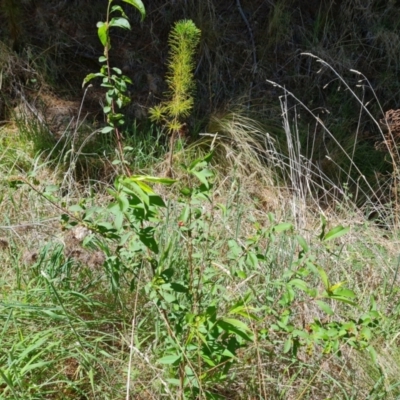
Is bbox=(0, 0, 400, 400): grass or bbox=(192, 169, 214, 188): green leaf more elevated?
bbox=(192, 169, 214, 188): green leaf

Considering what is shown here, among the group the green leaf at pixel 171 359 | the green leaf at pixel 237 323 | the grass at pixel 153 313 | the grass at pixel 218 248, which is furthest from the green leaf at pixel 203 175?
the green leaf at pixel 171 359

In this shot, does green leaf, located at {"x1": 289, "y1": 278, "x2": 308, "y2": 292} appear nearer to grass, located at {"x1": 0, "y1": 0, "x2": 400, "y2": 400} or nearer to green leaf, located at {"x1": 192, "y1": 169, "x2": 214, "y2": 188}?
grass, located at {"x1": 0, "y1": 0, "x2": 400, "y2": 400}

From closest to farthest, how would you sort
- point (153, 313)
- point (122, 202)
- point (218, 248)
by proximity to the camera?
point (122, 202) → point (153, 313) → point (218, 248)

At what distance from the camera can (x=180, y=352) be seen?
2.12m

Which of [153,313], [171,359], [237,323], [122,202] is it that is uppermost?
[122,202]

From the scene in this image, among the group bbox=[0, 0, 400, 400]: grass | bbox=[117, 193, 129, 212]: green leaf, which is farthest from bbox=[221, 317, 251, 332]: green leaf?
bbox=[117, 193, 129, 212]: green leaf

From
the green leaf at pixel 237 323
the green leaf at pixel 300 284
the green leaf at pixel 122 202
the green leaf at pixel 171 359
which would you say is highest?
the green leaf at pixel 122 202

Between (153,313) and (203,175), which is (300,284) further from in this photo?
(153,313)

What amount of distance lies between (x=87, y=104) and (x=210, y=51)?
0.95 m

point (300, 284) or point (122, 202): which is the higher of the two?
point (122, 202)

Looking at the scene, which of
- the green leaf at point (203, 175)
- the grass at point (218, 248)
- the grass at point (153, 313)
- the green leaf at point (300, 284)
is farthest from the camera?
the grass at point (153, 313)

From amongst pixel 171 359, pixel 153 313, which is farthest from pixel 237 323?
pixel 153 313

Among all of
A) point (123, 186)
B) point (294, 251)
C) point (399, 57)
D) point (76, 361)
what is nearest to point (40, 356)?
point (76, 361)

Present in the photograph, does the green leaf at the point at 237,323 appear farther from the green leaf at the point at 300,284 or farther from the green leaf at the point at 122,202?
the green leaf at the point at 122,202
